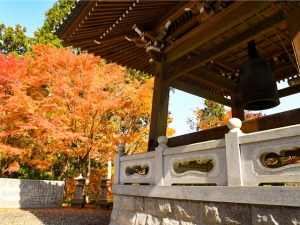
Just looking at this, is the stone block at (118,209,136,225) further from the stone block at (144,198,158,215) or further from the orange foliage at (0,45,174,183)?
the orange foliage at (0,45,174,183)

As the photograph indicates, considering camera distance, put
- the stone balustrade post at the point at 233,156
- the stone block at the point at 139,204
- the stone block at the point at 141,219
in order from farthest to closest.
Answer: the stone block at the point at 139,204, the stone block at the point at 141,219, the stone balustrade post at the point at 233,156

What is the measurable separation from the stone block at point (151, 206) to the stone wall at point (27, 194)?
847 cm

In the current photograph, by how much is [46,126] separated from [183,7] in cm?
799

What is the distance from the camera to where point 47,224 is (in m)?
7.02

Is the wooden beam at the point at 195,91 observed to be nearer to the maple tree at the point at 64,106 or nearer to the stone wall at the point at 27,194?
the maple tree at the point at 64,106

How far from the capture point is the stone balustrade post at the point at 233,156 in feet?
9.18

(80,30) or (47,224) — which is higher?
(80,30)

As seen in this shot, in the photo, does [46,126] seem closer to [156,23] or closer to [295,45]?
[156,23]

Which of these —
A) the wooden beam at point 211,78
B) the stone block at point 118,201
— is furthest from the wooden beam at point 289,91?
the stone block at point 118,201

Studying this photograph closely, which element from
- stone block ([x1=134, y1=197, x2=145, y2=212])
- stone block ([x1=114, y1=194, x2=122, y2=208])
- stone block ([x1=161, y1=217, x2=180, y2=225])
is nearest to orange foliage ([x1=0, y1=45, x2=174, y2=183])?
stone block ([x1=114, y1=194, x2=122, y2=208])

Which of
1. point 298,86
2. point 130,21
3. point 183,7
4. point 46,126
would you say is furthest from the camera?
point 46,126

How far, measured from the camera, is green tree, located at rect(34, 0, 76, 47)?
1825 cm

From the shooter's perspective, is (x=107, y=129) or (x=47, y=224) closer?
(x=47, y=224)

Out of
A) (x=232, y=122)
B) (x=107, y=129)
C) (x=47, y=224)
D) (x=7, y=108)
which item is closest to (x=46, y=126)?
(x=7, y=108)
